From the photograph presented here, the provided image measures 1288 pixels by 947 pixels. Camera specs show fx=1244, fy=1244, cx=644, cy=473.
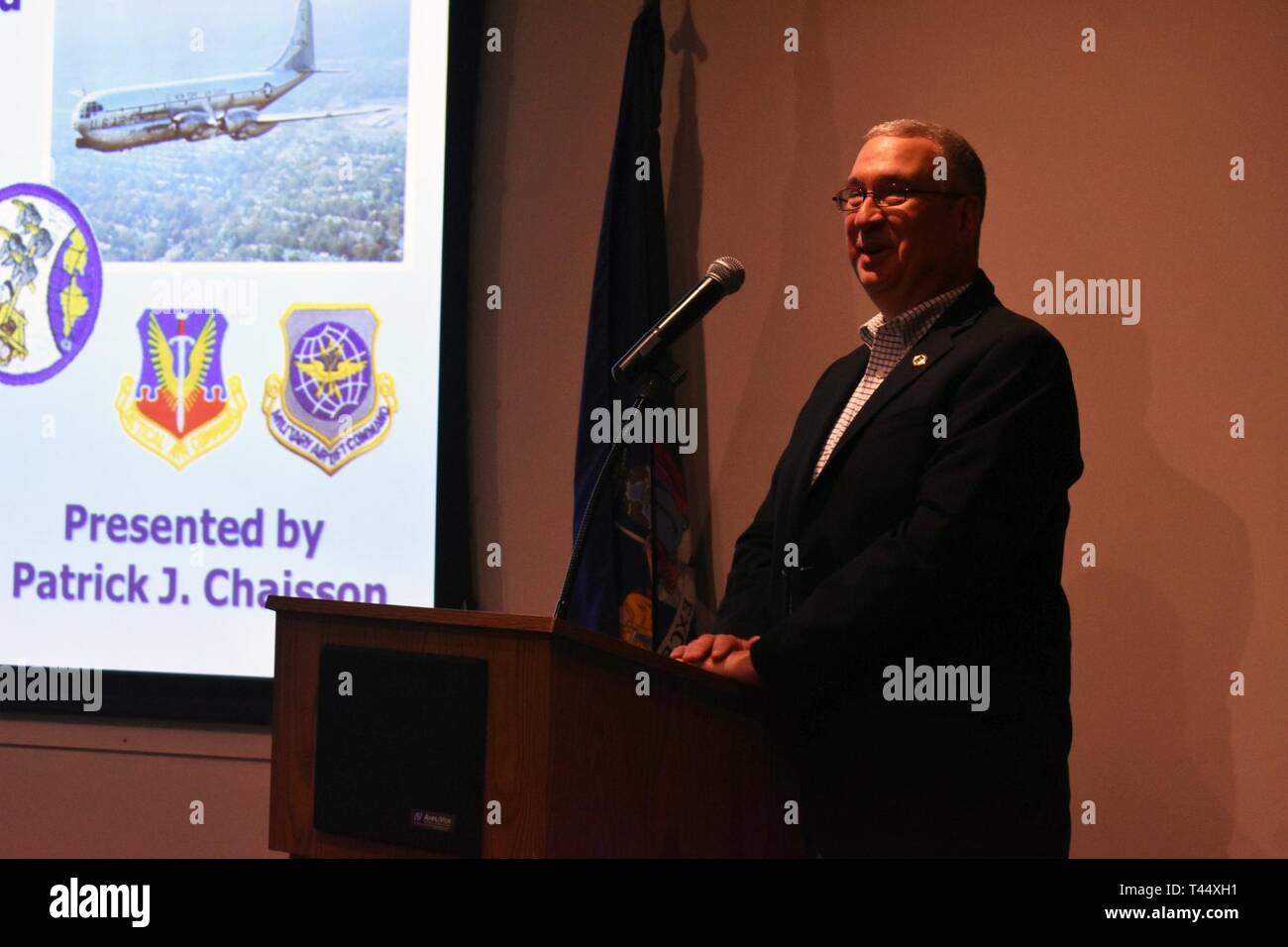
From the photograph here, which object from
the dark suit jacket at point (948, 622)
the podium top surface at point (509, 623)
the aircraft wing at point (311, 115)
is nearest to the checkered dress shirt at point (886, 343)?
the dark suit jacket at point (948, 622)

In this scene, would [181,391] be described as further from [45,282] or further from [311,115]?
[311,115]

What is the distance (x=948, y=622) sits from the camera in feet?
6.11

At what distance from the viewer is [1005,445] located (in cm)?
183

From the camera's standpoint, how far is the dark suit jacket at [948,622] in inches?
71.4

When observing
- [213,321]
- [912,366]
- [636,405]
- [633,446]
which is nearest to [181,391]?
[213,321]

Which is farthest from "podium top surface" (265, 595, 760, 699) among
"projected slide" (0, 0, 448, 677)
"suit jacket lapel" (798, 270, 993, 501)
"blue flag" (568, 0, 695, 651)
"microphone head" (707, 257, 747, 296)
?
"projected slide" (0, 0, 448, 677)

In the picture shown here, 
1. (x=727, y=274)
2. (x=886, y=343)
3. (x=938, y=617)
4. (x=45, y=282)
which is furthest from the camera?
(x=45, y=282)

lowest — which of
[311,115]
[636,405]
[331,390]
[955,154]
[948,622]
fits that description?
[948,622]

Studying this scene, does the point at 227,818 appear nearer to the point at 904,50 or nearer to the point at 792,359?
the point at 792,359

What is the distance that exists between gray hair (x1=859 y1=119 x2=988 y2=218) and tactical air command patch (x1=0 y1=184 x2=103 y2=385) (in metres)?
2.39

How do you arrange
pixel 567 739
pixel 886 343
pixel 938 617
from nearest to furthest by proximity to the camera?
1. pixel 567 739
2. pixel 938 617
3. pixel 886 343

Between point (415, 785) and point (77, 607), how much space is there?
7.18ft

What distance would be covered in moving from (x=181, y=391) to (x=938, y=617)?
2.38 m
